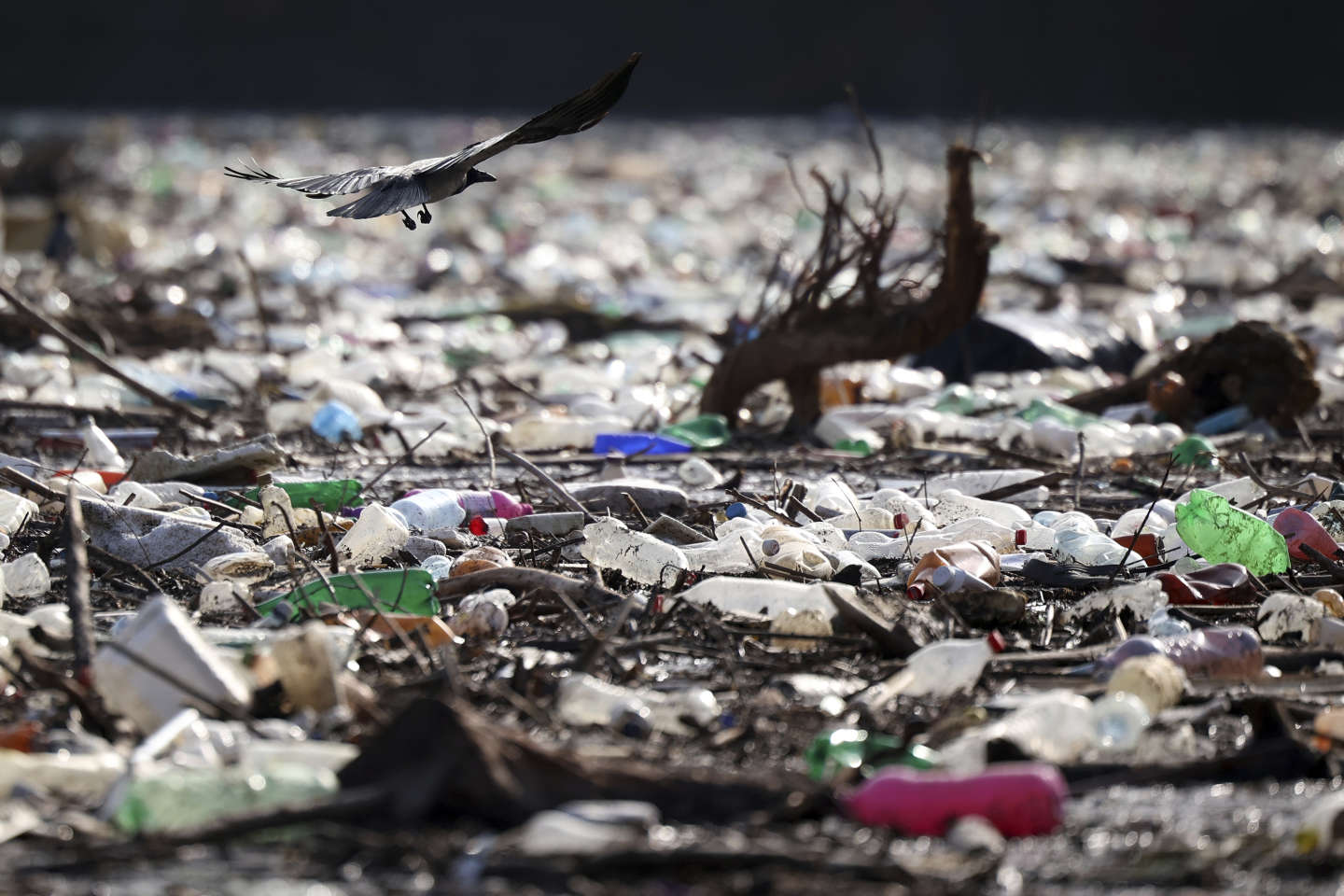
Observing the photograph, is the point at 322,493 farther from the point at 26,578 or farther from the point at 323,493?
the point at 26,578

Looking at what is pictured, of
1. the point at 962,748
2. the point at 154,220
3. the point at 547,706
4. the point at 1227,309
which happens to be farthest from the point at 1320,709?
the point at 154,220

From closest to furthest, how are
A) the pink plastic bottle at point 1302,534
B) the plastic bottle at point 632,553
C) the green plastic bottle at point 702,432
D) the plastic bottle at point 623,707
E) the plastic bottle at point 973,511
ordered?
1. the plastic bottle at point 623,707
2. the plastic bottle at point 632,553
3. the pink plastic bottle at point 1302,534
4. the plastic bottle at point 973,511
5. the green plastic bottle at point 702,432

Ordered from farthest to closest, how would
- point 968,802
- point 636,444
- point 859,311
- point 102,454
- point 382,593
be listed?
1. point 859,311
2. point 636,444
3. point 102,454
4. point 382,593
5. point 968,802

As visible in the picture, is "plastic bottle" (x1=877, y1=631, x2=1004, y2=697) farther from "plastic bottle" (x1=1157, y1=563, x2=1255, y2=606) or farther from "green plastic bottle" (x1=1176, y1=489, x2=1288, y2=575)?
"green plastic bottle" (x1=1176, y1=489, x2=1288, y2=575)

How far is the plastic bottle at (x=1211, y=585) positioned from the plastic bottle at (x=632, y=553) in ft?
2.44

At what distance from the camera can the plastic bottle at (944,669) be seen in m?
2.01

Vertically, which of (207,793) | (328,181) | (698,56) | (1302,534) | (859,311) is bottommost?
(207,793)

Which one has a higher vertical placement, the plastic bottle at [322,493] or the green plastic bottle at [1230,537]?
the green plastic bottle at [1230,537]

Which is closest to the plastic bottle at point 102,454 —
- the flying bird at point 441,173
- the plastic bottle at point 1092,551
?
the flying bird at point 441,173

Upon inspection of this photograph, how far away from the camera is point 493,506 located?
3.12 metres

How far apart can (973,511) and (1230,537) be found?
0.59 metres

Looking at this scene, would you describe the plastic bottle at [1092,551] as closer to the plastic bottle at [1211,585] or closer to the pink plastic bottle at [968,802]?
the plastic bottle at [1211,585]

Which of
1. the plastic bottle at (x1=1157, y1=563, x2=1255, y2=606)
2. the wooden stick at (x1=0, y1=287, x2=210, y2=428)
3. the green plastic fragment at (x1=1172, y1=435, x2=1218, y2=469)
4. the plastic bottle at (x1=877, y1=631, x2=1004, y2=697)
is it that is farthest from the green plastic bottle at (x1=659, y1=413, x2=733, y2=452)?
the plastic bottle at (x1=877, y1=631, x2=1004, y2=697)

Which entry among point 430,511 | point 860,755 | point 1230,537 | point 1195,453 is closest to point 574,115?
point 430,511
